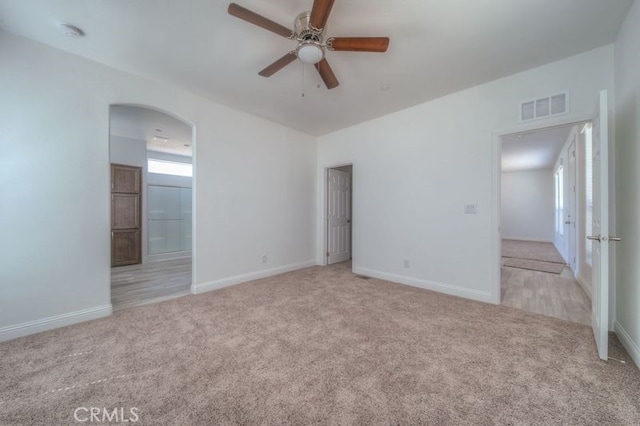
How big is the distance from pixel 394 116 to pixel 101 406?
4.61 meters

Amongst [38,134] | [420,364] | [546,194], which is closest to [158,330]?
[38,134]

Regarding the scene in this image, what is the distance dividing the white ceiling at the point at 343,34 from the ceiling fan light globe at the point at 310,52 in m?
0.30

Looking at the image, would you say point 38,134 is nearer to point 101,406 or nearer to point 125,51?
point 125,51

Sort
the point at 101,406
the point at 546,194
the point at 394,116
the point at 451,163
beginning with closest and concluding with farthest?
the point at 101,406 < the point at 451,163 < the point at 394,116 < the point at 546,194

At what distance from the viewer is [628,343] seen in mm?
2029

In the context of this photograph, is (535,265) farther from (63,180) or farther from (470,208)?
(63,180)

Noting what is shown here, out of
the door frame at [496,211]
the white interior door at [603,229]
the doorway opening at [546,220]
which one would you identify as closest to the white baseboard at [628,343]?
the white interior door at [603,229]

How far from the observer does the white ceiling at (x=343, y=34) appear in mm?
1986

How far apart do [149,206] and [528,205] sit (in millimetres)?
12912

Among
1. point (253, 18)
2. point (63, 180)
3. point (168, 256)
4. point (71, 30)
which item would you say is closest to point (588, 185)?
point (253, 18)

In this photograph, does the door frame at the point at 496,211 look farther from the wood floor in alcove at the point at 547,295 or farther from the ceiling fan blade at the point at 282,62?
the ceiling fan blade at the point at 282,62

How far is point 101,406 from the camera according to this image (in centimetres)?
150

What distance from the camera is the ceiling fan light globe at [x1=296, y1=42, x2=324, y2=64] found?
1994 millimetres

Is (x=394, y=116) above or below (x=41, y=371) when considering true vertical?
above
